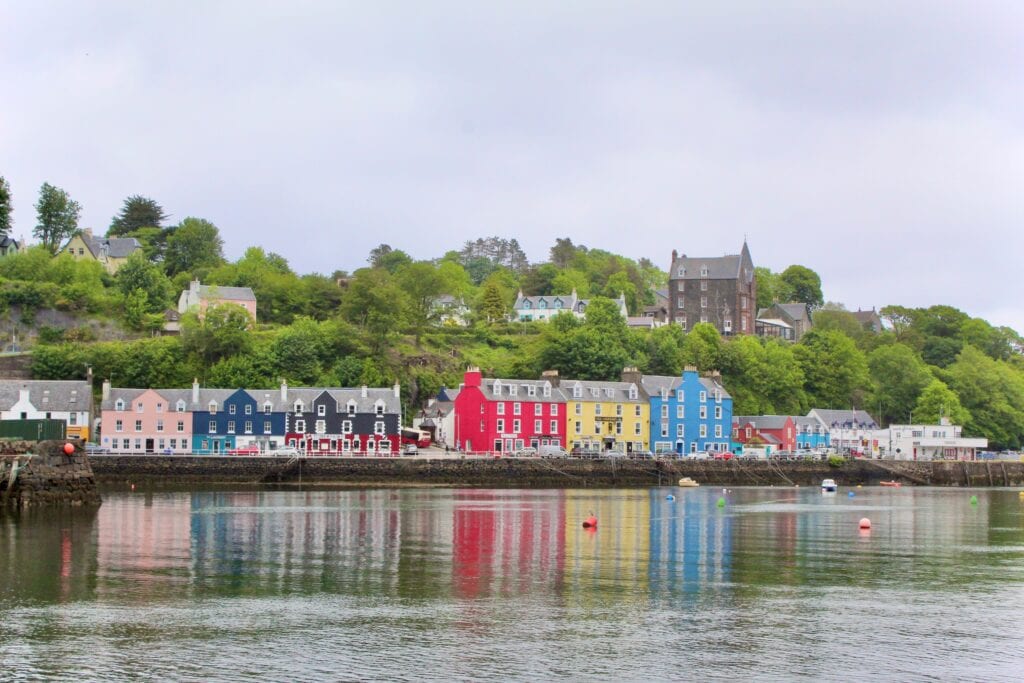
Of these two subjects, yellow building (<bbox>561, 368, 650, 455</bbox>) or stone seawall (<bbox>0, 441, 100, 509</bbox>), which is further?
→ yellow building (<bbox>561, 368, 650, 455</bbox>)

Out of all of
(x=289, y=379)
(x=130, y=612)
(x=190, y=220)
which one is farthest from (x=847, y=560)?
(x=190, y=220)

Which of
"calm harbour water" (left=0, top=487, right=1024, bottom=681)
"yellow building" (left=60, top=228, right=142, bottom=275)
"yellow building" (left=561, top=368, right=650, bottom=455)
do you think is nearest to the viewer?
"calm harbour water" (left=0, top=487, right=1024, bottom=681)

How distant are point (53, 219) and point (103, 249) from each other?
25.3 ft

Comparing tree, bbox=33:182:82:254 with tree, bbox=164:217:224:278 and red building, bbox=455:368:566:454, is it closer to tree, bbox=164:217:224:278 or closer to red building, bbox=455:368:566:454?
tree, bbox=164:217:224:278

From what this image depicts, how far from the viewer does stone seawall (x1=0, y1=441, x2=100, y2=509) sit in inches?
2243

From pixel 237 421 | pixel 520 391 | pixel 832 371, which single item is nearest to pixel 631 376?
pixel 520 391

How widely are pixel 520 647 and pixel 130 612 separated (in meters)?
10.2

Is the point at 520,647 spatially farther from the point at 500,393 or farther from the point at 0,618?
the point at 500,393

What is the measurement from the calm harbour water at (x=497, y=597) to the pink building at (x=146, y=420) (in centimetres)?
3143

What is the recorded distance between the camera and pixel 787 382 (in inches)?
4850

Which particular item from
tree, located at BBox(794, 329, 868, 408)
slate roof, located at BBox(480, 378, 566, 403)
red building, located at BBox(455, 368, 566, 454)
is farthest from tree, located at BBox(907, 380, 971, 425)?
red building, located at BBox(455, 368, 566, 454)

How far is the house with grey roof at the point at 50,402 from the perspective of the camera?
8809 cm

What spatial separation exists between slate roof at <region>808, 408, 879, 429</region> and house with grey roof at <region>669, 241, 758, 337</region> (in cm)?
2727

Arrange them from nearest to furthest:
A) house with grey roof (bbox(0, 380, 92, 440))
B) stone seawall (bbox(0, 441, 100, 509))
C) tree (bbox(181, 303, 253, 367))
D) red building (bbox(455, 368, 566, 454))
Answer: stone seawall (bbox(0, 441, 100, 509)) < house with grey roof (bbox(0, 380, 92, 440)) < red building (bbox(455, 368, 566, 454)) < tree (bbox(181, 303, 253, 367))
